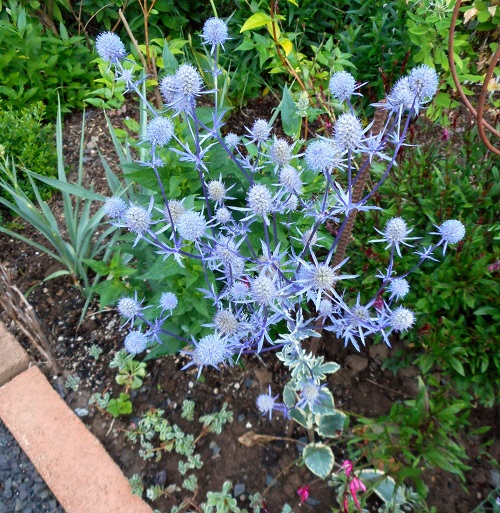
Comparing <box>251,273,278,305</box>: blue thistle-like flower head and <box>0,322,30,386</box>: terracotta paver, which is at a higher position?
<box>251,273,278,305</box>: blue thistle-like flower head

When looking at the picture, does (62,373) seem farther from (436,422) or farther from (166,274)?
(436,422)

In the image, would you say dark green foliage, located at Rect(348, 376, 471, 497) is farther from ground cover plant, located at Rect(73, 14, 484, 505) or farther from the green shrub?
A: the green shrub

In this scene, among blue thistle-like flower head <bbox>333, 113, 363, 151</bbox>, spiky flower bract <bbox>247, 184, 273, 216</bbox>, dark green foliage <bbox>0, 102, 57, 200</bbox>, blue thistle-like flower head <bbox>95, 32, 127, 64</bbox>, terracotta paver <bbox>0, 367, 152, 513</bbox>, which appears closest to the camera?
blue thistle-like flower head <bbox>333, 113, 363, 151</bbox>

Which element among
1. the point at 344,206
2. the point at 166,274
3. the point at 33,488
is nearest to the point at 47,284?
the point at 33,488

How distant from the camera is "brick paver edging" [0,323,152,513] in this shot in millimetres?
1546

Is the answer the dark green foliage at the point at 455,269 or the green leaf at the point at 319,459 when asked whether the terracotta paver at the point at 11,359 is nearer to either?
the green leaf at the point at 319,459

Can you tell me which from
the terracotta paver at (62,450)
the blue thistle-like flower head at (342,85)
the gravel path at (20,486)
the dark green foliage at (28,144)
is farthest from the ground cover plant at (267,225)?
the dark green foliage at (28,144)

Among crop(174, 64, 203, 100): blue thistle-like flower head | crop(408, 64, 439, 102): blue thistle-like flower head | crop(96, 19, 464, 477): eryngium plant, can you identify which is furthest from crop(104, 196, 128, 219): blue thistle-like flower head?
crop(408, 64, 439, 102): blue thistle-like flower head

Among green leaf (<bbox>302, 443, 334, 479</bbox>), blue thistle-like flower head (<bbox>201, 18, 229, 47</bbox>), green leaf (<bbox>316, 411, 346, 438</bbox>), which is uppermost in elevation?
blue thistle-like flower head (<bbox>201, 18, 229, 47</bbox>)

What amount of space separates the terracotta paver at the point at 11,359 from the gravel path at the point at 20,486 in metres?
0.23

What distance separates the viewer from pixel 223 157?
1.43 meters

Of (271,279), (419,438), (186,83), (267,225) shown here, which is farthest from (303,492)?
(186,83)

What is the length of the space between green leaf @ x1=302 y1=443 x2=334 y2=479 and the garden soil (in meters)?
0.16

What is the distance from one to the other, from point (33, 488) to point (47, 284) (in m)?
0.83
